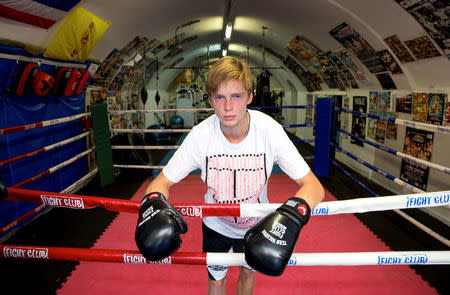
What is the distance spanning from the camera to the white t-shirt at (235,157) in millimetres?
1188

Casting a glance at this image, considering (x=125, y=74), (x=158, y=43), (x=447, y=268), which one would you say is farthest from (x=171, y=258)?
(x=158, y=43)

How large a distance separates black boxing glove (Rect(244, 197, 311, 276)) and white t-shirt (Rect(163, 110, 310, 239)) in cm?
32

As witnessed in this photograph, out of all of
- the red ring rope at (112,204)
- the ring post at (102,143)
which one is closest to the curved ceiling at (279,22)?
the ring post at (102,143)

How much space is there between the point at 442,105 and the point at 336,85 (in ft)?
9.20

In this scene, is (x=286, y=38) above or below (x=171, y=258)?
above

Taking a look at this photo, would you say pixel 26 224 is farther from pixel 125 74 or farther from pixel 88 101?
pixel 125 74

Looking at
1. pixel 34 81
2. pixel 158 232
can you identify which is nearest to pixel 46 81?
pixel 34 81

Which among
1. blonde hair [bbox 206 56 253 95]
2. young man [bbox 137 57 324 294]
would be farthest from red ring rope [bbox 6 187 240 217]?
blonde hair [bbox 206 56 253 95]

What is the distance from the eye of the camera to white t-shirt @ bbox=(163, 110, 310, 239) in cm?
119

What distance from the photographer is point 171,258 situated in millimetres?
1091

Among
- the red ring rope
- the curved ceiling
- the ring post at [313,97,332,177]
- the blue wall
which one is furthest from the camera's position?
the ring post at [313,97,332,177]

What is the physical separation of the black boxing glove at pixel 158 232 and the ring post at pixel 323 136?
134 inches

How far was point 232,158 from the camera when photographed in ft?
3.92

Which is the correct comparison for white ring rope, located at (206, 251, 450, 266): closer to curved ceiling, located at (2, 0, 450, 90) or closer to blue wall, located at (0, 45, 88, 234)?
curved ceiling, located at (2, 0, 450, 90)
